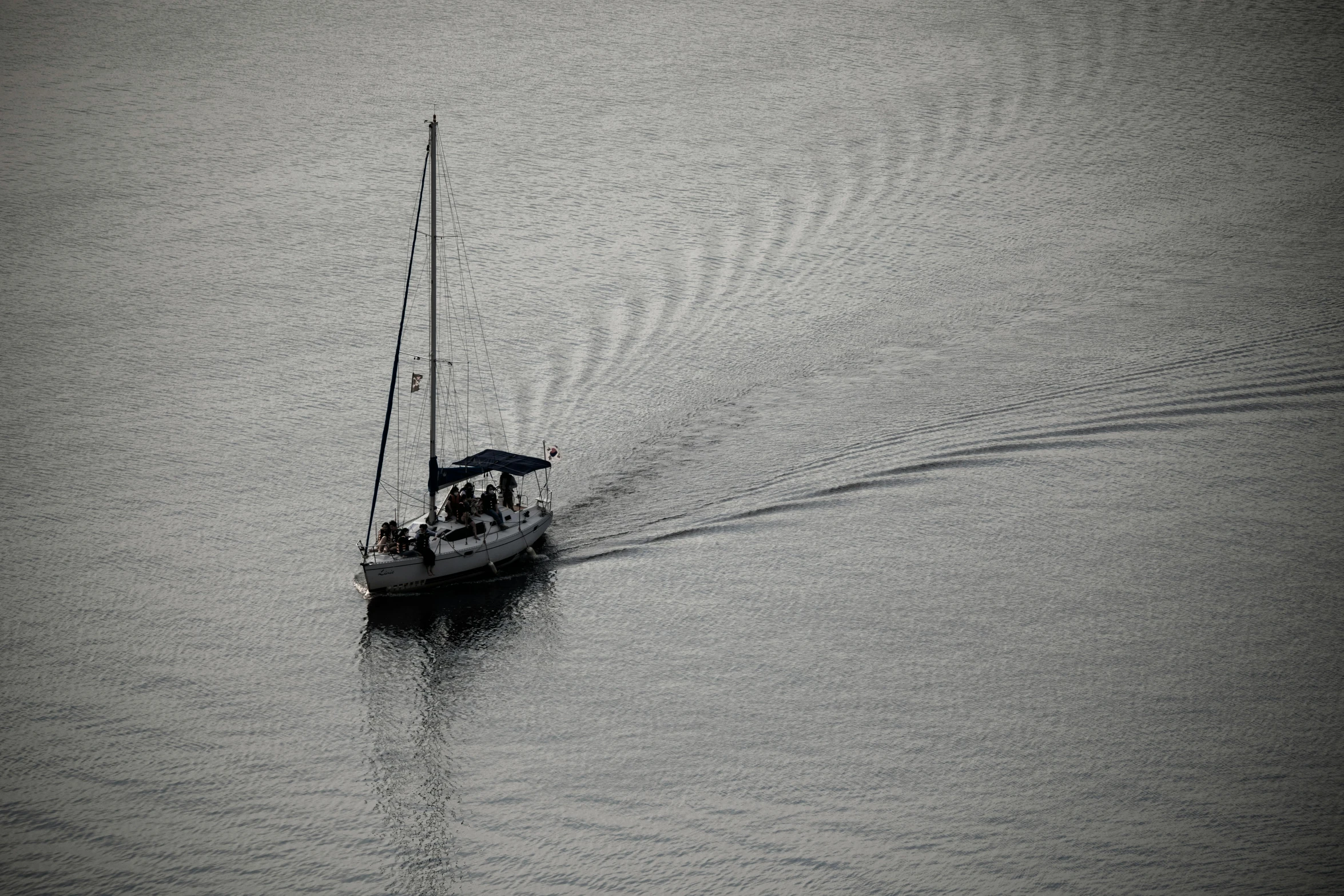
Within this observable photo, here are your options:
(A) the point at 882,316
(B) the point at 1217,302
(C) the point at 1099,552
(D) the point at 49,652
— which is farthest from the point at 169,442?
(B) the point at 1217,302

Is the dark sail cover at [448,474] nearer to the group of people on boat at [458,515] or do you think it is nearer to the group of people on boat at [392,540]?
the group of people on boat at [458,515]

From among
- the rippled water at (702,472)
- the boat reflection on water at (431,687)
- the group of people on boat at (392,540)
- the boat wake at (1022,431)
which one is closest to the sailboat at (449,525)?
the group of people on boat at (392,540)

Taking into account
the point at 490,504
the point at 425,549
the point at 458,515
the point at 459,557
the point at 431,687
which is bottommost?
the point at 431,687

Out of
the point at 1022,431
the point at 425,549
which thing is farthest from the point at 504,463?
the point at 1022,431

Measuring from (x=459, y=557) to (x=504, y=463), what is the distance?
2893 millimetres

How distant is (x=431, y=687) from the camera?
32688 millimetres

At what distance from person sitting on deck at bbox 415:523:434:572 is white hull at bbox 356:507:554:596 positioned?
3.3 inches

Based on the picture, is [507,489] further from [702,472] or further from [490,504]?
[702,472]

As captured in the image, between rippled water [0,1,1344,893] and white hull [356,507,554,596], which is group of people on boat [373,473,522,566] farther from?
rippled water [0,1,1344,893]

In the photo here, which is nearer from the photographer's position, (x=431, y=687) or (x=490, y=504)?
(x=431, y=687)

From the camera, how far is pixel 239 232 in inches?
2184

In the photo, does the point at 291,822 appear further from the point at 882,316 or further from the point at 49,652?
the point at 882,316

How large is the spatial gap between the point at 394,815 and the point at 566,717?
4.55 metres

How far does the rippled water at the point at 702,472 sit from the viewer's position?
29.2 meters
